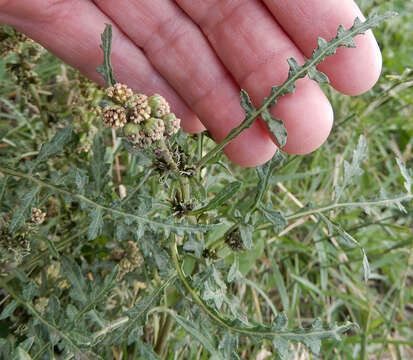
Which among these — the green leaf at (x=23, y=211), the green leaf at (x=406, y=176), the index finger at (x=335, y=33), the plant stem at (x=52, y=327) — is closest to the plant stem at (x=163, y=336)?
the plant stem at (x=52, y=327)

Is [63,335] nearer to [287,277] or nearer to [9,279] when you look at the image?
[9,279]

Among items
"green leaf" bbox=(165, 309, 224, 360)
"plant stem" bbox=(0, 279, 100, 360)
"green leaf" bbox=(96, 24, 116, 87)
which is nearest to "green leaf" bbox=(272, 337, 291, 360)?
"green leaf" bbox=(165, 309, 224, 360)

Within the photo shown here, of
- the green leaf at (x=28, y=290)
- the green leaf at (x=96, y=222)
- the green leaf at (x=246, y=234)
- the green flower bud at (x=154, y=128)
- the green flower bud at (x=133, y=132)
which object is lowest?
the green leaf at (x=246, y=234)

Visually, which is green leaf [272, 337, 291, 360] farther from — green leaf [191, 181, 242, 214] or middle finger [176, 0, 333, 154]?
middle finger [176, 0, 333, 154]

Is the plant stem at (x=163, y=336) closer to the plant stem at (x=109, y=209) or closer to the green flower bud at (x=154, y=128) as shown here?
the plant stem at (x=109, y=209)

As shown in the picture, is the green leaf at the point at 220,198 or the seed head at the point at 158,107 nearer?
the seed head at the point at 158,107

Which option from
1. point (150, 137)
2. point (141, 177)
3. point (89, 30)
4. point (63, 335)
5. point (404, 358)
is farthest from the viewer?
point (404, 358)

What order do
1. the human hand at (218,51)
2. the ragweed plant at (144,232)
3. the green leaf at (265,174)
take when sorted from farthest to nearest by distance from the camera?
the human hand at (218,51), the green leaf at (265,174), the ragweed plant at (144,232)

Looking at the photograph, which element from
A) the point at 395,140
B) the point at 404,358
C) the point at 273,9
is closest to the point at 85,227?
the point at 273,9
